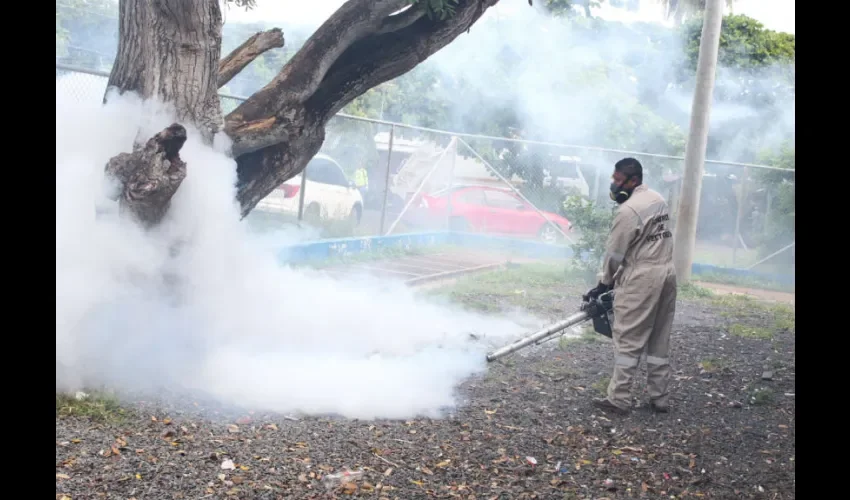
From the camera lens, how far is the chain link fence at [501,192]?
528 inches

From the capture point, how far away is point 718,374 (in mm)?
6695

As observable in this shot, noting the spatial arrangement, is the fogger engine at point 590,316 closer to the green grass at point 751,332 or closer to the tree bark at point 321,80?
the tree bark at point 321,80

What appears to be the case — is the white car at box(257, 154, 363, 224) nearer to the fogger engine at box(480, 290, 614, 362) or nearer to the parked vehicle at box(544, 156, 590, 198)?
the parked vehicle at box(544, 156, 590, 198)

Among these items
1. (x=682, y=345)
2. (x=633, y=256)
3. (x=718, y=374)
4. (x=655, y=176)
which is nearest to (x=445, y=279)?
(x=682, y=345)

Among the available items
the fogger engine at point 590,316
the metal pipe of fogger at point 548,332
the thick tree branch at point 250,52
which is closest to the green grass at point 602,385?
the fogger engine at point 590,316

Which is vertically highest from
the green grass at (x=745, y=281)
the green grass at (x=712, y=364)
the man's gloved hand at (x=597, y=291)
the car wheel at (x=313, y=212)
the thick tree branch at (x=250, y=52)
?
the thick tree branch at (x=250, y=52)

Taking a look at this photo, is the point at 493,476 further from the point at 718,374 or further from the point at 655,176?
the point at 655,176

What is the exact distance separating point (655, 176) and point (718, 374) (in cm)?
1048

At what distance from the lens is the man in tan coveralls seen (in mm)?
5371

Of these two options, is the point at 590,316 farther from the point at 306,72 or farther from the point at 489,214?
the point at 489,214

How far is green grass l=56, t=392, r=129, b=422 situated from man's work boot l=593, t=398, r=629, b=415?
3147 mm

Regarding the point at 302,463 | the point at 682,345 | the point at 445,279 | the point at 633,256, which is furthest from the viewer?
the point at 445,279

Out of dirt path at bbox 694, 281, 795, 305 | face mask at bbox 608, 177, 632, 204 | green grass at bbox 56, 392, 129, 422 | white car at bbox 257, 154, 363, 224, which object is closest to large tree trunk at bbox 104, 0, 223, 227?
green grass at bbox 56, 392, 129, 422

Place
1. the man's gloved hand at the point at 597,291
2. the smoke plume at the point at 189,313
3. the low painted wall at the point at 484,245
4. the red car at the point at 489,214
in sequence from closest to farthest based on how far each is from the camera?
the smoke plume at the point at 189,313 → the man's gloved hand at the point at 597,291 → the low painted wall at the point at 484,245 → the red car at the point at 489,214
